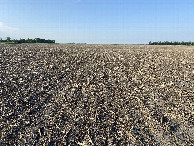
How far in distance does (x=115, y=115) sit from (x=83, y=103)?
2407mm

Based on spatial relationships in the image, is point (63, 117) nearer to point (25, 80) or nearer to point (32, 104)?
point (32, 104)

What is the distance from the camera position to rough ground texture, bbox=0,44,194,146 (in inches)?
317

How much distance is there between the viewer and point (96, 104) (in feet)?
33.6

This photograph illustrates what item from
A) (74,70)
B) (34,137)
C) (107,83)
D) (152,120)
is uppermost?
(74,70)

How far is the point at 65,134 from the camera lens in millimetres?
8172

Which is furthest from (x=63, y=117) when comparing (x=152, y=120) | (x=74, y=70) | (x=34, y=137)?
(x=74, y=70)

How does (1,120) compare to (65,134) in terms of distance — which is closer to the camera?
(65,134)

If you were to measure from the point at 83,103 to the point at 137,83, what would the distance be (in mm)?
5209

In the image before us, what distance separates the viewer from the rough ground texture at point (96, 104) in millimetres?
8047

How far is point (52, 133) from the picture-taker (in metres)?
8.25

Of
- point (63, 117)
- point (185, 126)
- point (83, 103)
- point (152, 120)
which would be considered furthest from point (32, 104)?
point (185, 126)

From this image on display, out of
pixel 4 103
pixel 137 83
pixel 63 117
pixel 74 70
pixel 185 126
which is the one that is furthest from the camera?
pixel 74 70

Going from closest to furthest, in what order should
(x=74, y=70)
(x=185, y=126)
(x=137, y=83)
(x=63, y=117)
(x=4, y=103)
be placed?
1. (x=185, y=126)
2. (x=63, y=117)
3. (x=4, y=103)
4. (x=137, y=83)
5. (x=74, y=70)

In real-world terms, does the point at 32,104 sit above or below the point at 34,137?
above
